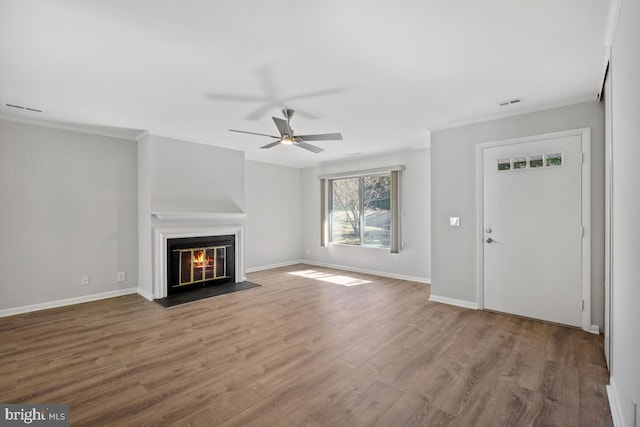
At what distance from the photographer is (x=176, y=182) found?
183 inches

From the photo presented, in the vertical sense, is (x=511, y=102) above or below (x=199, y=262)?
above

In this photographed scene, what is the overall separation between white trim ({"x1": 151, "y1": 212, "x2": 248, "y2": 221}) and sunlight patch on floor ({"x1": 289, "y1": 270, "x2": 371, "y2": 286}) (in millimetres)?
1785

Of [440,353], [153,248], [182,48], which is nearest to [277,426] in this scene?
[440,353]

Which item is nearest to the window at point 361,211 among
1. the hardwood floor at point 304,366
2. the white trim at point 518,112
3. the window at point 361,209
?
the window at point 361,209

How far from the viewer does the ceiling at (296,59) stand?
182 centimetres

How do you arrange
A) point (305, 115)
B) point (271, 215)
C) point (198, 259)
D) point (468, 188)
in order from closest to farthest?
point (305, 115) < point (468, 188) < point (198, 259) < point (271, 215)

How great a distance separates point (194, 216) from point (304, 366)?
3.23 meters

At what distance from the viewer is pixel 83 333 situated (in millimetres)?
3145

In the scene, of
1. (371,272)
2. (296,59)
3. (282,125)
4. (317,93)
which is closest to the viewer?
(296,59)

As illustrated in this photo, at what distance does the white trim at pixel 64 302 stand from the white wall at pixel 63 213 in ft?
0.14

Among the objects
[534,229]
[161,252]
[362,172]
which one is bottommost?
[161,252]

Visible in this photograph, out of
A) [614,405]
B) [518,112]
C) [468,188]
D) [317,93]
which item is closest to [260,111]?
[317,93]

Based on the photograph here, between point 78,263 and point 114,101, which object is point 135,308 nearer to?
point 78,263

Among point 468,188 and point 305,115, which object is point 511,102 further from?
point 305,115
